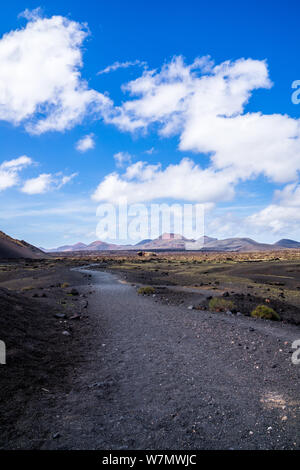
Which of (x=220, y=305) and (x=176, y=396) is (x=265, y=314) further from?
(x=176, y=396)

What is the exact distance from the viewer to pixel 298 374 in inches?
331

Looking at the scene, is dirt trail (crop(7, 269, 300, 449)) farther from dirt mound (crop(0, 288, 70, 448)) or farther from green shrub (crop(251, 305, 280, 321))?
green shrub (crop(251, 305, 280, 321))

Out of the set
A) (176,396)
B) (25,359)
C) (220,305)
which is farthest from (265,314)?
(25,359)

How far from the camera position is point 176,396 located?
6910 mm

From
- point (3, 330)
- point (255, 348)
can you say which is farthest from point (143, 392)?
point (3, 330)

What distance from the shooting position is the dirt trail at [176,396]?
5234mm

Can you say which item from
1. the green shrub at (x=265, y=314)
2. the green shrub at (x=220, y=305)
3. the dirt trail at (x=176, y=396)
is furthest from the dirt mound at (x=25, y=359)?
the green shrub at (x=265, y=314)

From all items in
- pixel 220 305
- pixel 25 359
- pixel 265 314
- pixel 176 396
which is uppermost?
pixel 25 359

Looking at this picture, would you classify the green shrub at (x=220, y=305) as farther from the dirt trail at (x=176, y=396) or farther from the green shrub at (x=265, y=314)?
the dirt trail at (x=176, y=396)

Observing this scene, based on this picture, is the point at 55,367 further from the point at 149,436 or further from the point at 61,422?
the point at 149,436

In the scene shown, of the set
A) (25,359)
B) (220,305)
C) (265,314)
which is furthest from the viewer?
(220,305)

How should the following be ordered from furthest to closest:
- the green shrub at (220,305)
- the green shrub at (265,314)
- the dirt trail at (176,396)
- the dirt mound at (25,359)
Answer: the green shrub at (220,305) < the green shrub at (265,314) < the dirt mound at (25,359) < the dirt trail at (176,396)

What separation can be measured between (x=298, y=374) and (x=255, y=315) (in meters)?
8.56

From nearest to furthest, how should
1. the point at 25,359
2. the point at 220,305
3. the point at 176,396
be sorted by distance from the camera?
the point at 176,396 < the point at 25,359 < the point at 220,305
